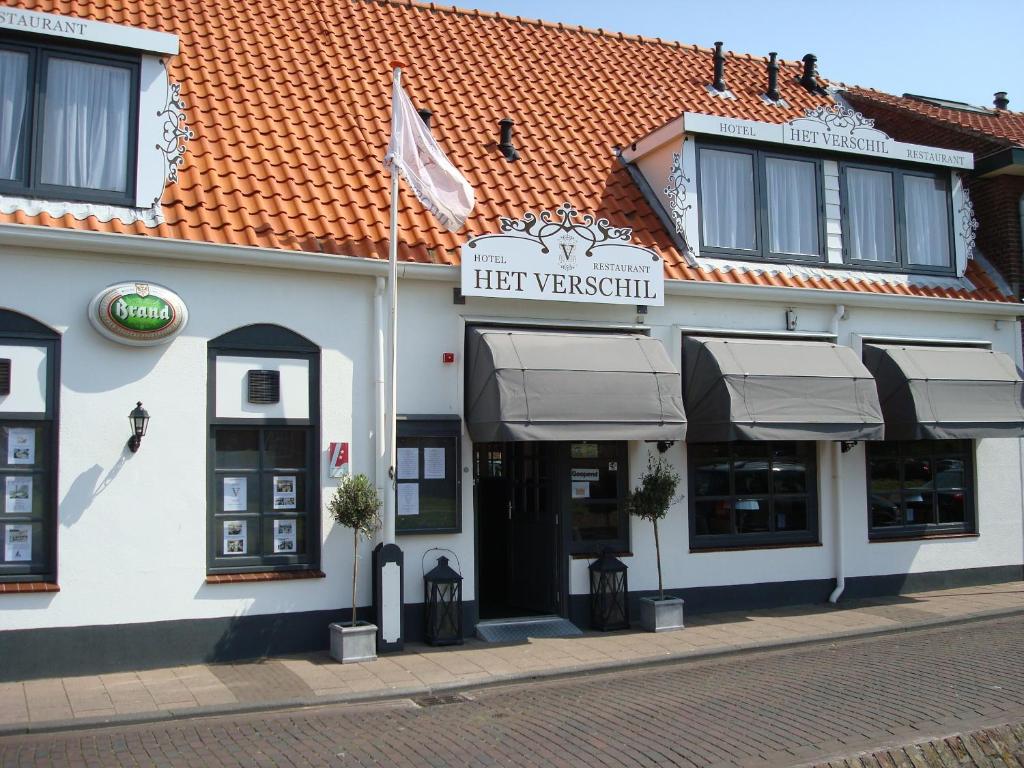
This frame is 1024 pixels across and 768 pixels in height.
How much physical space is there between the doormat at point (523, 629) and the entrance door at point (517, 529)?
0.27 metres

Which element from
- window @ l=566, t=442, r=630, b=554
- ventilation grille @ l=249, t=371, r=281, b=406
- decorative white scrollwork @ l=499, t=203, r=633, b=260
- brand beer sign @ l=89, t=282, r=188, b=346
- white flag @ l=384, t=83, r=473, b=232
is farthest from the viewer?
window @ l=566, t=442, r=630, b=554

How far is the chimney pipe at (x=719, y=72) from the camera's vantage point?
15.8m

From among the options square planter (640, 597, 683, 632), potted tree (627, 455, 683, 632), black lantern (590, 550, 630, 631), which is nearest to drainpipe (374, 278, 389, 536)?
black lantern (590, 550, 630, 631)

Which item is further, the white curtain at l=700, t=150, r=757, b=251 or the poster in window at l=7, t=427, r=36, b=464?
the white curtain at l=700, t=150, r=757, b=251

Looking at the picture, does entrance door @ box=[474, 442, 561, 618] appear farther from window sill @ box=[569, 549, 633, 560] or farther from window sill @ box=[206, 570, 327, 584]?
window sill @ box=[206, 570, 327, 584]

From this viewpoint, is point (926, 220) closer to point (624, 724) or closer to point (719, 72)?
point (719, 72)

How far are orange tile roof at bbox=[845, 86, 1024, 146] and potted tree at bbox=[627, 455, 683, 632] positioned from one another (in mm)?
7866

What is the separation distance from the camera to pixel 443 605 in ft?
34.5

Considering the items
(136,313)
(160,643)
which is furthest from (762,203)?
(160,643)

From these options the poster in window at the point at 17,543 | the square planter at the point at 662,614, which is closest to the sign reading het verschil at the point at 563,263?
the square planter at the point at 662,614

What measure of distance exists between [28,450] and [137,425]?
3.31 feet

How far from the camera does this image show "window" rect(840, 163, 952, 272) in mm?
13703

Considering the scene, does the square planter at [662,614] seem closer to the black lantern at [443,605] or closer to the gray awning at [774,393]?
the gray awning at [774,393]

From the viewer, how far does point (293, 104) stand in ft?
40.4
